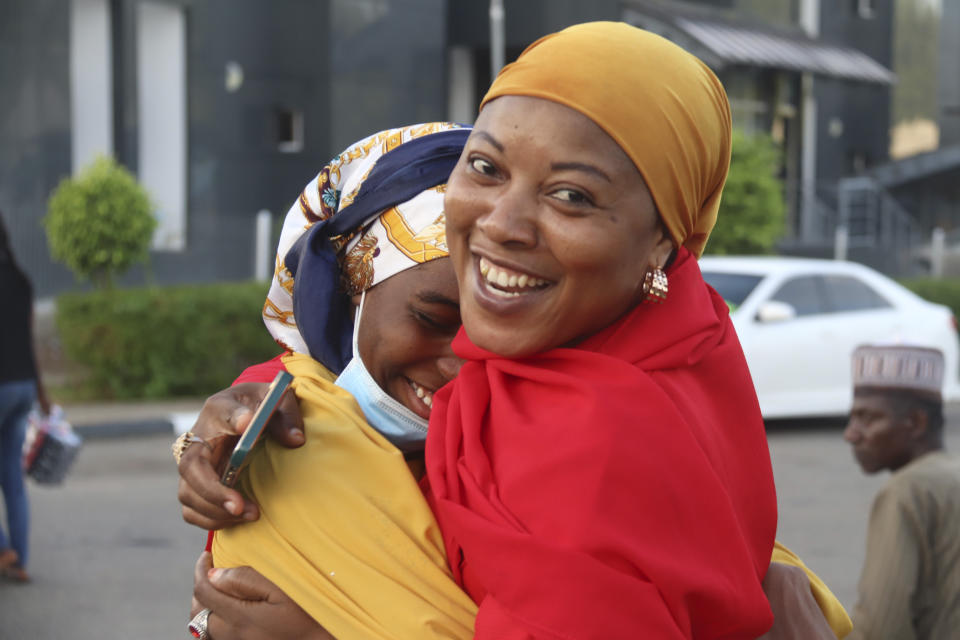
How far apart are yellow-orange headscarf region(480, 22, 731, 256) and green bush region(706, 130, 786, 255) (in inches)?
637

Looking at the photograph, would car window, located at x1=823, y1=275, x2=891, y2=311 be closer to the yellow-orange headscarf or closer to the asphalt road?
the asphalt road

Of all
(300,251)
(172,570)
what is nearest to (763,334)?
(172,570)

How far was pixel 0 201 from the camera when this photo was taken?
52.9 feet

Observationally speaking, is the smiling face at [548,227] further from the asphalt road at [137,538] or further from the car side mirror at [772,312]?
the car side mirror at [772,312]

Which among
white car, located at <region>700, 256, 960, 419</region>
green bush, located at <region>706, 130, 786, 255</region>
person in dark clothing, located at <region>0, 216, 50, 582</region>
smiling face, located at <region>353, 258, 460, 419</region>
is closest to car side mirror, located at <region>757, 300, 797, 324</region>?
white car, located at <region>700, 256, 960, 419</region>

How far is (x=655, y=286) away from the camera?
57.4 inches

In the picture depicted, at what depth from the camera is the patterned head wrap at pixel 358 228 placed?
1.88m

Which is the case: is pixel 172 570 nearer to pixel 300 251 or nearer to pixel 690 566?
pixel 300 251

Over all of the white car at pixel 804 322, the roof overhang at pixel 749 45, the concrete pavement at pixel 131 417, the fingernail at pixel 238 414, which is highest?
the roof overhang at pixel 749 45

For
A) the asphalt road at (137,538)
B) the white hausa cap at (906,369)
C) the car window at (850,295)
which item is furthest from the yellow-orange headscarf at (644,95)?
the car window at (850,295)

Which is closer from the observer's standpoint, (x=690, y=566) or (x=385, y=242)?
(x=690, y=566)

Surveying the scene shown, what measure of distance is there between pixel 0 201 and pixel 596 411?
16.2 meters

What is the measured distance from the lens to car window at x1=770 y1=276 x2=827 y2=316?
35.6 feet

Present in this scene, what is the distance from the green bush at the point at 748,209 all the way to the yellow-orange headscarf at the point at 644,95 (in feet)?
53.1
